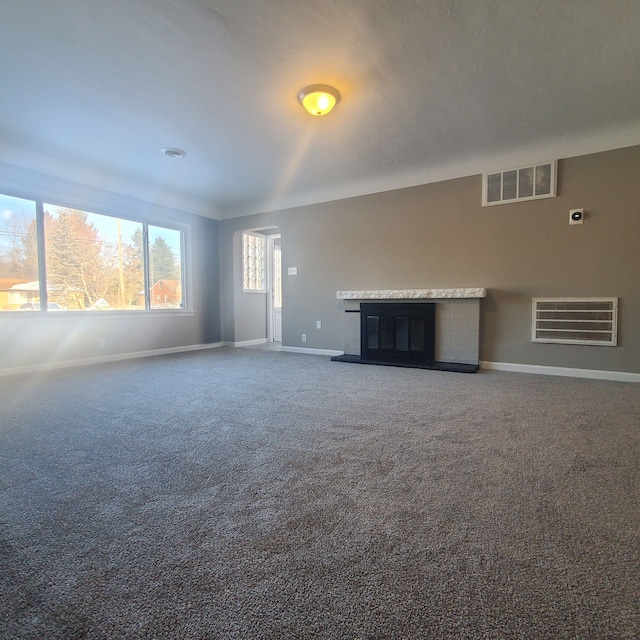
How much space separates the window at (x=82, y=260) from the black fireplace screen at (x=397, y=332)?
3276mm

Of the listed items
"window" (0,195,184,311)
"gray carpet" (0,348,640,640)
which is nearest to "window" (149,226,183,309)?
"window" (0,195,184,311)

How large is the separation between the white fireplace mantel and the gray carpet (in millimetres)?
1735

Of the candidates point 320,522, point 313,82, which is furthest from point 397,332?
point 320,522

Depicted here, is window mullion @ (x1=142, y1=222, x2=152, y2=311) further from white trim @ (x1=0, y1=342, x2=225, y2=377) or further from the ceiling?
the ceiling

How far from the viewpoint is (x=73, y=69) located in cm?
251

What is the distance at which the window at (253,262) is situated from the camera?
6691 mm

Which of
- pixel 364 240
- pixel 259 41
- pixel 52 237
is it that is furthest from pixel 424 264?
pixel 52 237

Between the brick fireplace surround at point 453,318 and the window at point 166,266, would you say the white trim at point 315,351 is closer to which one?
the brick fireplace surround at point 453,318

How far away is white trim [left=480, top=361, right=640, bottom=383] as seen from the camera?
356cm

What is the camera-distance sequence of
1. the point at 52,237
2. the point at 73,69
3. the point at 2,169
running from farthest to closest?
the point at 52,237
the point at 2,169
the point at 73,69

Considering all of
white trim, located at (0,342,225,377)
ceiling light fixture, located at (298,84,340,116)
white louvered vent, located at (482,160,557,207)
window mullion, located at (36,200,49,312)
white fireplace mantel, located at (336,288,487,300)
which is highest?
ceiling light fixture, located at (298,84,340,116)

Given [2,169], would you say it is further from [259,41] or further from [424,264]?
[424,264]

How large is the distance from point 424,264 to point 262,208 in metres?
2.94

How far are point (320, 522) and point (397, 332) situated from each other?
3.57 metres
